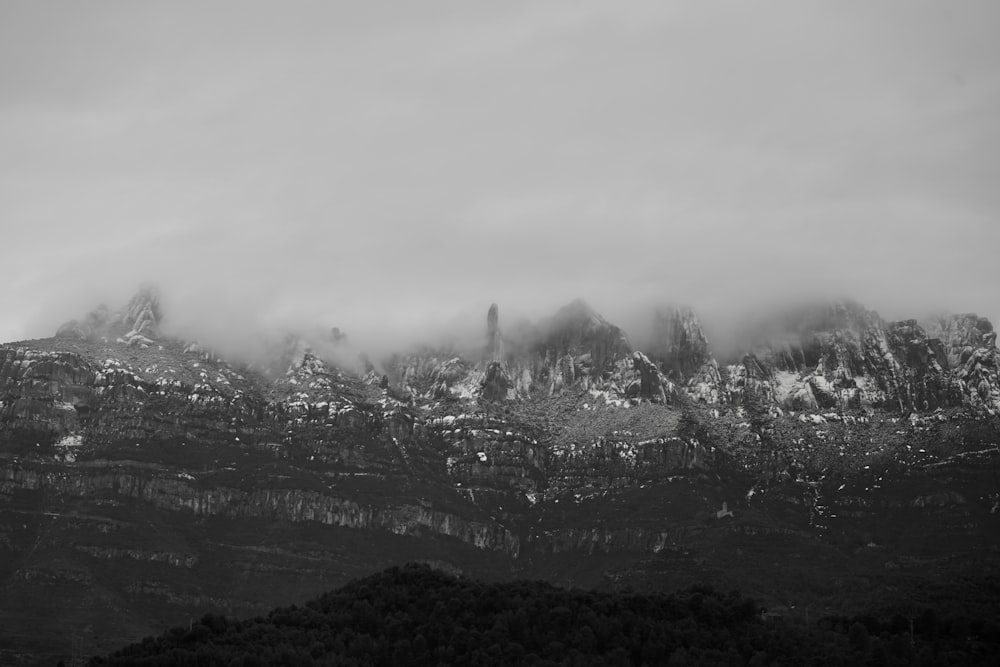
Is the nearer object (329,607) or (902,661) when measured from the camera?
(902,661)

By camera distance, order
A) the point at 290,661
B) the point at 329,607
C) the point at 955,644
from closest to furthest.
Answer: the point at 290,661 < the point at 955,644 < the point at 329,607

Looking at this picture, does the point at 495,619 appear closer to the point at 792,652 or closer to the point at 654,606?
the point at 654,606

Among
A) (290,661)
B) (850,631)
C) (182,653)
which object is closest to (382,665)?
(290,661)

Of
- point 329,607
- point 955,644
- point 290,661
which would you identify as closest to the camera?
point 290,661

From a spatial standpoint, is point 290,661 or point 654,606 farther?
point 654,606

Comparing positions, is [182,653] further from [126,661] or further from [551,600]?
[551,600]

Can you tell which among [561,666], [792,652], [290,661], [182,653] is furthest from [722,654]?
[182,653]
